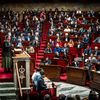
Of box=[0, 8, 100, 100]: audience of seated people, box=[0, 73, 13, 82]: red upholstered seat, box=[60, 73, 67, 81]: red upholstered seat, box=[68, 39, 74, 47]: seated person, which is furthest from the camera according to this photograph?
box=[68, 39, 74, 47]: seated person

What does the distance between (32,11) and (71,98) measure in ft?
58.4

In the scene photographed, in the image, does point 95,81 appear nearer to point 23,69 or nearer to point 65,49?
point 65,49

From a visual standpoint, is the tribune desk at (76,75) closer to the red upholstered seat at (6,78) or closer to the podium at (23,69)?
the red upholstered seat at (6,78)

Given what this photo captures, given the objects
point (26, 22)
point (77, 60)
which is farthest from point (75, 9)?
point (77, 60)

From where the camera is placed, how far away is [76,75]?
47.4 ft

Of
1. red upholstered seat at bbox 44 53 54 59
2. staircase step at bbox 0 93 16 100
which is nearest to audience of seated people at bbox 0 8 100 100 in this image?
red upholstered seat at bbox 44 53 54 59

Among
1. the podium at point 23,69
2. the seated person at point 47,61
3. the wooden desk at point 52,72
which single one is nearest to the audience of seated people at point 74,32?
the seated person at point 47,61

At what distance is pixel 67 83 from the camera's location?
48.1ft

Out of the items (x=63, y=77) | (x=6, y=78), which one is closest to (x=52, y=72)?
(x=63, y=77)

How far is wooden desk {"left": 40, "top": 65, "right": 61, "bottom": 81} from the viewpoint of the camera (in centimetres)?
1514

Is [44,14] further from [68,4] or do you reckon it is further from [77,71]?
[77,71]

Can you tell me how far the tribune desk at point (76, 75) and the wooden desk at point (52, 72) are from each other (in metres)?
0.55

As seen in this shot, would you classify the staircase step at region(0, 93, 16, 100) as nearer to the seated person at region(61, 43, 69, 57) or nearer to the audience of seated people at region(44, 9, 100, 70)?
the audience of seated people at region(44, 9, 100, 70)

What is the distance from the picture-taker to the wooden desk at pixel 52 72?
49.7ft
